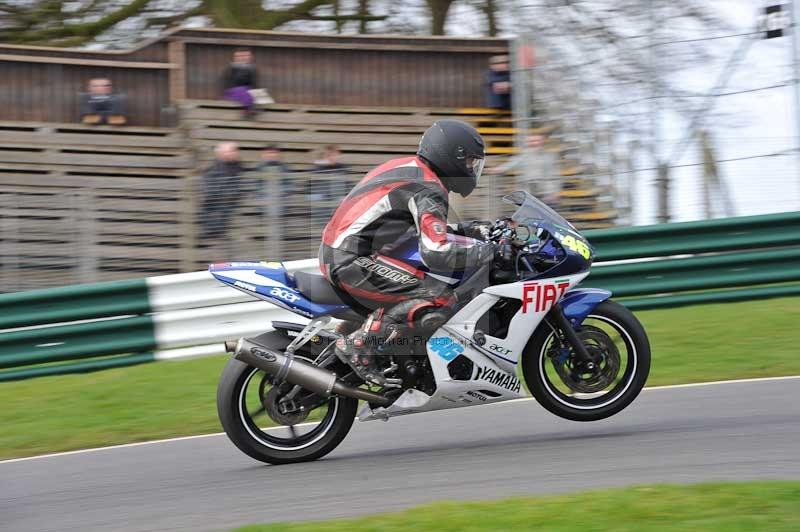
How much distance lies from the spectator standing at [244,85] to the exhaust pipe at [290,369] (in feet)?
30.1

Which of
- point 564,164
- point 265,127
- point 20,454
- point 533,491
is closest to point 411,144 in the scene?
point 265,127

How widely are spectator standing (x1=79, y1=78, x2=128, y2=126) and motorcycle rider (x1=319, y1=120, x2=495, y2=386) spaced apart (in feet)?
32.3

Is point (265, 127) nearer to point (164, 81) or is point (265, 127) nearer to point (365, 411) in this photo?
point (164, 81)

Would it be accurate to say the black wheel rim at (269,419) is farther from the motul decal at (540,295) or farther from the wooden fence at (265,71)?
the wooden fence at (265,71)

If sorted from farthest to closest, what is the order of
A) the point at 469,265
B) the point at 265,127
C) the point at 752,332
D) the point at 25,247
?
the point at 265,127 → the point at 25,247 → the point at 752,332 → the point at 469,265

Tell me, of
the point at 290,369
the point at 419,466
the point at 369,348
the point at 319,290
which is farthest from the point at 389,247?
the point at 419,466

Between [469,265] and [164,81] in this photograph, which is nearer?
[469,265]

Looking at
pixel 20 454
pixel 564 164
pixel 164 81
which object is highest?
pixel 164 81

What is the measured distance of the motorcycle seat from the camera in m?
6.13

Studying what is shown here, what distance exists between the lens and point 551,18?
42.7 feet

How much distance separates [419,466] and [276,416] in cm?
86

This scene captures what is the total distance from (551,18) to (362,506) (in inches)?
353

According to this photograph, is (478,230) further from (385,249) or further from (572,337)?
(572,337)

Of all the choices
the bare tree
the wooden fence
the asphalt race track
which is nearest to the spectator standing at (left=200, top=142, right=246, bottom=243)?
the asphalt race track
